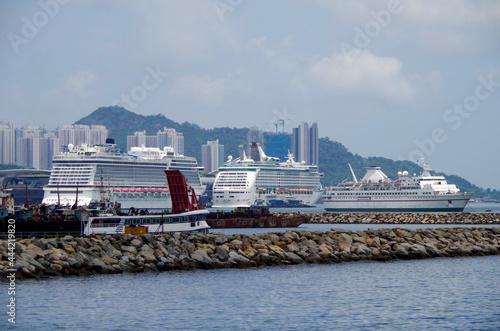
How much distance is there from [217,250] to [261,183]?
345 ft

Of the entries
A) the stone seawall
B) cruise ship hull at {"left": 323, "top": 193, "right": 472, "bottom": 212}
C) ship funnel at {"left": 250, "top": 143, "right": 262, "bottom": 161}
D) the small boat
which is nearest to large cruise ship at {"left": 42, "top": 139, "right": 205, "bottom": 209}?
cruise ship hull at {"left": 323, "top": 193, "right": 472, "bottom": 212}

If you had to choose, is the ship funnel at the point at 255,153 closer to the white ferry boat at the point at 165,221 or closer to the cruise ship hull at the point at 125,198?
the cruise ship hull at the point at 125,198

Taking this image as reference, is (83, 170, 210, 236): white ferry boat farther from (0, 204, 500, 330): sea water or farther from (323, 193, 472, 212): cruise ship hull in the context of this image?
(323, 193, 472, 212): cruise ship hull

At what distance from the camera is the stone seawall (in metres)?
28.8

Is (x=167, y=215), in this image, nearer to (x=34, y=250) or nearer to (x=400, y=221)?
(x=34, y=250)

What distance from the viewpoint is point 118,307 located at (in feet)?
74.6

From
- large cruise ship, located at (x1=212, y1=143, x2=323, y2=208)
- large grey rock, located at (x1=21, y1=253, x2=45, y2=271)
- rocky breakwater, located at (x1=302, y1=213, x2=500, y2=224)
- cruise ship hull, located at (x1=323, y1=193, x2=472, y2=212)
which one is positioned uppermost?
large cruise ship, located at (x1=212, y1=143, x2=323, y2=208)

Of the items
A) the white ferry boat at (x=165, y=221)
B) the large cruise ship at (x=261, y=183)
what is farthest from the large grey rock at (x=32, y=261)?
the large cruise ship at (x=261, y=183)

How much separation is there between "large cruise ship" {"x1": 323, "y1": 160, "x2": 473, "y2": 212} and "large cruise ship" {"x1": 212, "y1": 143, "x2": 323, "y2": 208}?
15.6 meters

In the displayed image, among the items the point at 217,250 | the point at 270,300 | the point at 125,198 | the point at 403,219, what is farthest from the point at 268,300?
the point at 125,198

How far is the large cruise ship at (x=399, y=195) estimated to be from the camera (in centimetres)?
10100

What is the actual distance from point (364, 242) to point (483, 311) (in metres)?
13.9

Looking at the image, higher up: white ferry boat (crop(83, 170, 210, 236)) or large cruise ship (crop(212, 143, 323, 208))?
large cruise ship (crop(212, 143, 323, 208))

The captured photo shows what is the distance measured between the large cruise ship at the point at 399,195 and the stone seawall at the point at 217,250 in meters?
62.9
